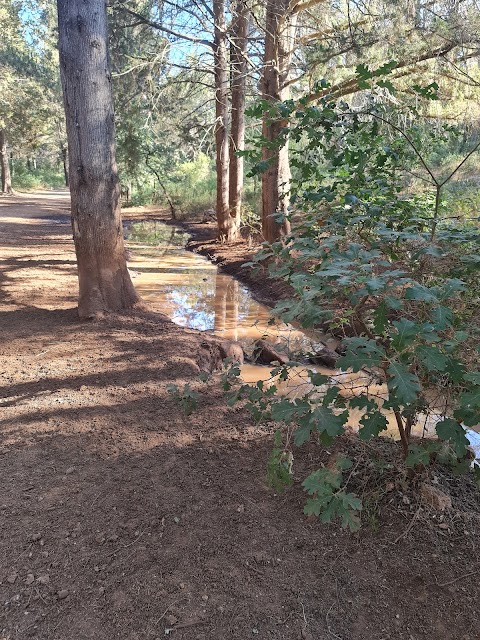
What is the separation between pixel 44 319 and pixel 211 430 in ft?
11.4

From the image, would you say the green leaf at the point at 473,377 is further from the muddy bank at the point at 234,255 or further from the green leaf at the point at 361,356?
the muddy bank at the point at 234,255

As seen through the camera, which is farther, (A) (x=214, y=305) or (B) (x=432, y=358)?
(A) (x=214, y=305)

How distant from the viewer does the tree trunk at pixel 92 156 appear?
5.14m

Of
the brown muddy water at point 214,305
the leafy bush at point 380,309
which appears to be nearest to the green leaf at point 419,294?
the leafy bush at point 380,309

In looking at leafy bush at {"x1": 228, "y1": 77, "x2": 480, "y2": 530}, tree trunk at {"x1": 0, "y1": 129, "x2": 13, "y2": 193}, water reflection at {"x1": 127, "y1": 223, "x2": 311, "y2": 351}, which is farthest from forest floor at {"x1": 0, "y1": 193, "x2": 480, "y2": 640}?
tree trunk at {"x1": 0, "y1": 129, "x2": 13, "y2": 193}

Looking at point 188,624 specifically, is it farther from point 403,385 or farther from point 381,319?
point 381,319

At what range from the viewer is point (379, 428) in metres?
1.88

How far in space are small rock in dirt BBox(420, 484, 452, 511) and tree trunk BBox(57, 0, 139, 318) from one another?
436cm

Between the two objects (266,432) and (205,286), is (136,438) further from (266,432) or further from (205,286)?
(205,286)

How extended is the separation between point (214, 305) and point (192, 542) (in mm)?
7025

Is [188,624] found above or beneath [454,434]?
beneath

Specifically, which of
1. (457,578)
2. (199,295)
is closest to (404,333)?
(457,578)

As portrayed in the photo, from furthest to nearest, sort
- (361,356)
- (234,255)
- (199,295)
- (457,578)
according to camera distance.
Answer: (234,255)
(199,295)
(457,578)
(361,356)

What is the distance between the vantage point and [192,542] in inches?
96.0
